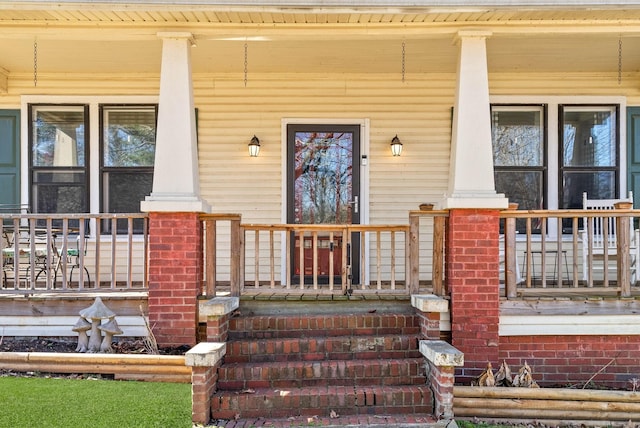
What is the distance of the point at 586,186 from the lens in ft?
19.5

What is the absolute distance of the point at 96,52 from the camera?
17.0ft

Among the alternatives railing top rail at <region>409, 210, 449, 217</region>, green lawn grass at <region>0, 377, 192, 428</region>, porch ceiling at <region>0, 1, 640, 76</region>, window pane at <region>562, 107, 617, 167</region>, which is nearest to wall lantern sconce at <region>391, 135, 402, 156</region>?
porch ceiling at <region>0, 1, 640, 76</region>

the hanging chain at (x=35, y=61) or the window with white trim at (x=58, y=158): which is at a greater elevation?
the hanging chain at (x=35, y=61)

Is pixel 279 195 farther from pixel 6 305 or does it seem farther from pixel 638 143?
pixel 638 143

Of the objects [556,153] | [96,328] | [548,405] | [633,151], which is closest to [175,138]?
[96,328]

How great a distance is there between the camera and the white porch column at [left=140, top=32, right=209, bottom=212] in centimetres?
412

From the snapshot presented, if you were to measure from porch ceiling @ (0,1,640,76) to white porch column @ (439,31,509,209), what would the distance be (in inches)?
9.8

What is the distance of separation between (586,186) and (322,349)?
4.30m

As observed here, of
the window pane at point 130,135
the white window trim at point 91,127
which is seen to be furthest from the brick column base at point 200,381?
the window pane at point 130,135

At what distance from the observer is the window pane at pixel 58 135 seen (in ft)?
19.4

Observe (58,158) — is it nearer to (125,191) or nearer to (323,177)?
(125,191)

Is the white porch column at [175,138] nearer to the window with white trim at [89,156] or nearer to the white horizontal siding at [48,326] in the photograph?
the white horizontal siding at [48,326]

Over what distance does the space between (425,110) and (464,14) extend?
1.97 meters

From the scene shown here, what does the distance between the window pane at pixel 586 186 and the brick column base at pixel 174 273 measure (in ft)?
15.4
